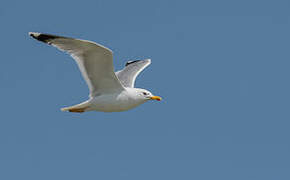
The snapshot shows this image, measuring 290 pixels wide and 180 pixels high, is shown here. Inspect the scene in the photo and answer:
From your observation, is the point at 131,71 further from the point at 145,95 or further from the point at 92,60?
the point at 92,60

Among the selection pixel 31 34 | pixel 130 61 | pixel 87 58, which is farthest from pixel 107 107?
pixel 130 61

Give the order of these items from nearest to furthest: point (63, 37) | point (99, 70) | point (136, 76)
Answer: point (63, 37)
point (99, 70)
point (136, 76)

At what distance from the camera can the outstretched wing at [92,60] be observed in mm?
11445

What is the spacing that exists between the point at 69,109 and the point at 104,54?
74.1 inches

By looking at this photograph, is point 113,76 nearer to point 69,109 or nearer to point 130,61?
point 69,109

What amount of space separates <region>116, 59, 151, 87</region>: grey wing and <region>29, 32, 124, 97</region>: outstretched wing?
1960mm

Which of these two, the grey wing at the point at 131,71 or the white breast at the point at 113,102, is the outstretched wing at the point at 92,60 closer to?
the white breast at the point at 113,102

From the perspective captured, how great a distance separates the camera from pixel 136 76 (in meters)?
15.2

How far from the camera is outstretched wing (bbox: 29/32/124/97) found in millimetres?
11445

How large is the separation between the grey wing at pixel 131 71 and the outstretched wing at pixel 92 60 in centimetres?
196

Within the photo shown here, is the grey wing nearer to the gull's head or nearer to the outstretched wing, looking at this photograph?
the gull's head

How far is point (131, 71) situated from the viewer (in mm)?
15461

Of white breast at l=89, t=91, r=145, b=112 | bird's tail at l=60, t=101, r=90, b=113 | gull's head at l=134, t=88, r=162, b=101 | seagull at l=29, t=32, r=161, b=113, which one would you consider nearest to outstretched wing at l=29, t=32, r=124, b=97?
seagull at l=29, t=32, r=161, b=113

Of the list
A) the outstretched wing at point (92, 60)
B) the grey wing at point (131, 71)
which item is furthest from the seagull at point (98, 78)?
the grey wing at point (131, 71)
